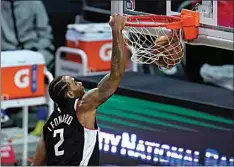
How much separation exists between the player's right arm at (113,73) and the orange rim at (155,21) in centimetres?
26

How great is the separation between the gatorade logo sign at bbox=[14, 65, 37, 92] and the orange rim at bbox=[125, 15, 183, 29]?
2.82 meters

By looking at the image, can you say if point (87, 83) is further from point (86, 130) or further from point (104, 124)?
point (86, 130)

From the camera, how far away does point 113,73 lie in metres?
6.12

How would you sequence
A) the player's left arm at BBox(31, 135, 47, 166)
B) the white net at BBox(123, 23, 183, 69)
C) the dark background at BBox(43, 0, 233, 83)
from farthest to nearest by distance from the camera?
the dark background at BBox(43, 0, 233, 83)
the player's left arm at BBox(31, 135, 47, 166)
the white net at BBox(123, 23, 183, 69)

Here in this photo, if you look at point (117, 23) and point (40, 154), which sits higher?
point (117, 23)

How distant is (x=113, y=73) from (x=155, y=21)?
0.55m

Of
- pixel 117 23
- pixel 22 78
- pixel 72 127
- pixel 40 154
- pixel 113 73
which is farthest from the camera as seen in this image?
pixel 22 78

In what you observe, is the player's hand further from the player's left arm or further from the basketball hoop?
the player's left arm

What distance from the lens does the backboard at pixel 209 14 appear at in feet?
20.7

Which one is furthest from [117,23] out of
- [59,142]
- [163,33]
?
[59,142]

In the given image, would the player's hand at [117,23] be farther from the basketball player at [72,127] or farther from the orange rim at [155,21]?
the basketball player at [72,127]

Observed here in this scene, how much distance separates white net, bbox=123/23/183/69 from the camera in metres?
6.47

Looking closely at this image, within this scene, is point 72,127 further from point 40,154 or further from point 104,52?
point 104,52

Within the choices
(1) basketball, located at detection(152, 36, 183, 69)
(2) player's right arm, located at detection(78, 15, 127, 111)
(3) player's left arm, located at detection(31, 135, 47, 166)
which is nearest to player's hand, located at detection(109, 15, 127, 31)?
(2) player's right arm, located at detection(78, 15, 127, 111)
